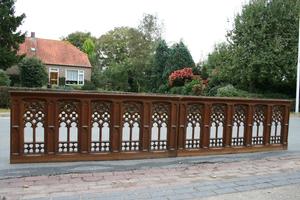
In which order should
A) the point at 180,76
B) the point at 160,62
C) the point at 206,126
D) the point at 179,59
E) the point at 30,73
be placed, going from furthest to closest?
the point at 160,62
the point at 179,59
the point at 30,73
the point at 180,76
the point at 206,126

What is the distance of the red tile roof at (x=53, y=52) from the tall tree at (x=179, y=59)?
13.8 m

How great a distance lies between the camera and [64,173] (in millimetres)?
5688

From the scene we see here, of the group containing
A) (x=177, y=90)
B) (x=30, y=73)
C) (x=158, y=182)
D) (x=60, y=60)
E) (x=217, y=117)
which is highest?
(x=60, y=60)

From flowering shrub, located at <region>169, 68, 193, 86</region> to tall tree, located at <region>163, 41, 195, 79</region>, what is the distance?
297 centimetres

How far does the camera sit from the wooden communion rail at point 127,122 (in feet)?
20.1

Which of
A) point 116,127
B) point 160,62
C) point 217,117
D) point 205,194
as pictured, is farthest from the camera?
point 160,62

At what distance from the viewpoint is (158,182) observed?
17.6 feet

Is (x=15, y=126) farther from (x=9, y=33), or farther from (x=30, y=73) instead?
(x=30, y=73)

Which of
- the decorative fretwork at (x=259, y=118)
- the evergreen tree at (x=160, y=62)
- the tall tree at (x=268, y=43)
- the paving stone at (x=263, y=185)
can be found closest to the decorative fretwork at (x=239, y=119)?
the decorative fretwork at (x=259, y=118)

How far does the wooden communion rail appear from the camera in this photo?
20.1ft

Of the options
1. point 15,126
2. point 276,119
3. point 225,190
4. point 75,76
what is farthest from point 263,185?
point 75,76

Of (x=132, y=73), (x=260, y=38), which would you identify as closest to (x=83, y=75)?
(x=132, y=73)

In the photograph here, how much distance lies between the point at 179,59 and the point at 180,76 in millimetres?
4039

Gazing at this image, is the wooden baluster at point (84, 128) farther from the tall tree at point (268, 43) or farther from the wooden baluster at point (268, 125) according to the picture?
the tall tree at point (268, 43)
